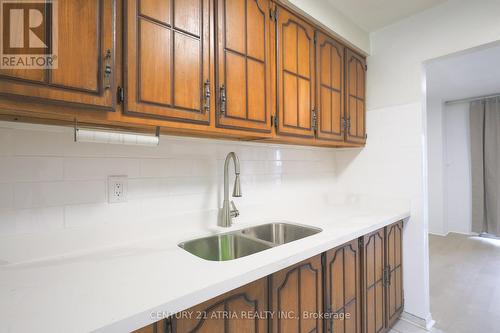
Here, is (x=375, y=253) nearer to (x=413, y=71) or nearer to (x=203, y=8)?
(x=413, y=71)

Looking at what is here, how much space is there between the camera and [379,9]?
6.16 feet

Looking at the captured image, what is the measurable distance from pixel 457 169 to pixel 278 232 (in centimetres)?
448

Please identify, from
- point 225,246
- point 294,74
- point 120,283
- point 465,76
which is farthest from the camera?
point 465,76

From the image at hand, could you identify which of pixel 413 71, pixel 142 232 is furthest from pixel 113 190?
pixel 413 71

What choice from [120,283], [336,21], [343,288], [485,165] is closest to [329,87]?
[336,21]

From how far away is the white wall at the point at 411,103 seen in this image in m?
1.76

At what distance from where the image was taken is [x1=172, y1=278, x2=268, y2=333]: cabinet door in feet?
2.50

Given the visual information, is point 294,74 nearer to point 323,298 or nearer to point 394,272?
point 323,298

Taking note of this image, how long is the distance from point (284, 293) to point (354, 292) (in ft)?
2.25

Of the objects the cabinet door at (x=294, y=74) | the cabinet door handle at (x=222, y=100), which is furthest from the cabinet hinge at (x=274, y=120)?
the cabinet door handle at (x=222, y=100)

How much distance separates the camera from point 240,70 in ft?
4.07

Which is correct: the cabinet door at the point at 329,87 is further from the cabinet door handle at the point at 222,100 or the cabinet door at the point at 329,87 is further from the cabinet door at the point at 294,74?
the cabinet door handle at the point at 222,100

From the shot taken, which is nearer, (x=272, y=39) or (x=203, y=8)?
(x=203, y=8)

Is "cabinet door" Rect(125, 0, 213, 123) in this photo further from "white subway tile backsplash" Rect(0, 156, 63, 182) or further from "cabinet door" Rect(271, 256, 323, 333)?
"cabinet door" Rect(271, 256, 323, 333)
